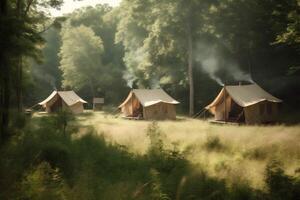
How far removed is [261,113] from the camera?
81.4 ft

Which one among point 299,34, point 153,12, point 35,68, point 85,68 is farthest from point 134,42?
point 299,34

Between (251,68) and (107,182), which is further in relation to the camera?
(251,68)

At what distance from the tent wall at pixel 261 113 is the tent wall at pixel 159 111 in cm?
753

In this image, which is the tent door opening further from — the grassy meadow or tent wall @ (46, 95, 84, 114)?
the grassy meadow

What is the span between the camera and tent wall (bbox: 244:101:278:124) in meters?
24.2

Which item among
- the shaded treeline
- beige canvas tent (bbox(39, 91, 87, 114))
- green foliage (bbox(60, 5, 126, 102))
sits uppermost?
green foliage (bbox(60, 5, 126, 102))

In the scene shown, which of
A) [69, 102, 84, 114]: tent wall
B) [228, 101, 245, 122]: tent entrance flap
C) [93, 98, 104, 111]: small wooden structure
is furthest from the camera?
[93, 98, 104, 111]: small wooden structure

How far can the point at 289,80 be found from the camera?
2902 cm

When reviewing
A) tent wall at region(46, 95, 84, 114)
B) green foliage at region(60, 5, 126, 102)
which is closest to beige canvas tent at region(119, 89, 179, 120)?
tent wall at region(46, 95, 84, 114)

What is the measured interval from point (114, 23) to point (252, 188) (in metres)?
55.5

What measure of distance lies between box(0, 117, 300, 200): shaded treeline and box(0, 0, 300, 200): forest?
37 millimetres

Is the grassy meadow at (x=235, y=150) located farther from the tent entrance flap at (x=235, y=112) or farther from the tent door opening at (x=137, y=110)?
the tent door opening at (x=137, y=110)

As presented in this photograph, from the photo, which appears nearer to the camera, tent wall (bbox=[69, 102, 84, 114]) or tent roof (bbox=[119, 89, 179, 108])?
tent roof (bbox=[119, 89, 179, 108])

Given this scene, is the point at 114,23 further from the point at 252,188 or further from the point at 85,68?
the point at 252,188
